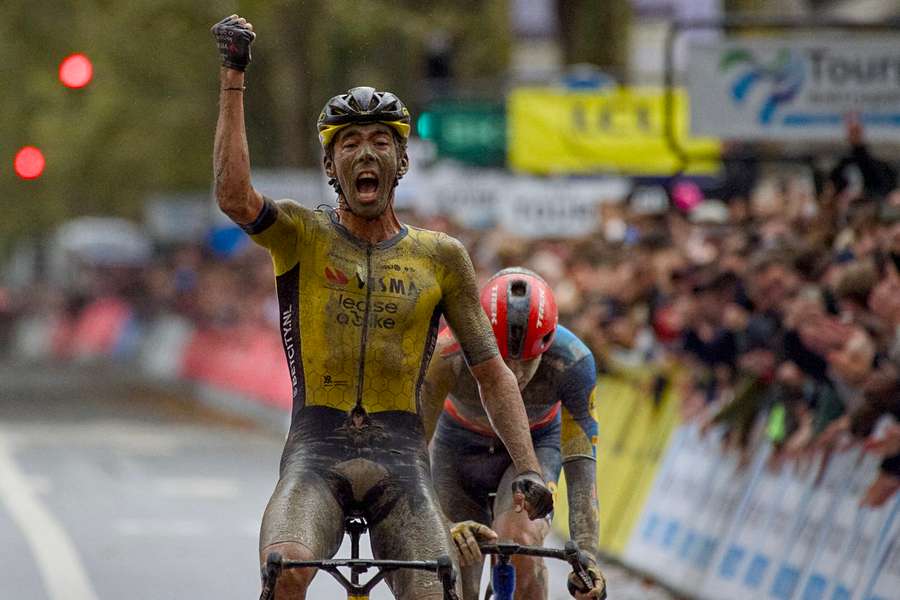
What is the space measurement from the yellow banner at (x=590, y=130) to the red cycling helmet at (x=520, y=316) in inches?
560

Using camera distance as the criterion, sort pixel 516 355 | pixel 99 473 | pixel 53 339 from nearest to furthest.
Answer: pixel 516 355
pixel 99 473
pixel 53 339

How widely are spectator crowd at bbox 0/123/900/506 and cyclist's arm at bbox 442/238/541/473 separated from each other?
9.51ft

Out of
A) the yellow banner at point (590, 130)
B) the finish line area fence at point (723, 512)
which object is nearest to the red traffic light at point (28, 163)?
the finish line area fence at point (723, 512)

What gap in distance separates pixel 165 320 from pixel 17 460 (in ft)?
80.6

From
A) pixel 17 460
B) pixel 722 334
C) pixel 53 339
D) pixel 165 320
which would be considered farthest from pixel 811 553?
pixel 53 339

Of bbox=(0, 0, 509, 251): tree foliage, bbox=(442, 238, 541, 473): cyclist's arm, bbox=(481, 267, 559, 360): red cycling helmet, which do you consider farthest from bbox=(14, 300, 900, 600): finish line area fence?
bbox=(0, 0, 509, 251): tree foliage

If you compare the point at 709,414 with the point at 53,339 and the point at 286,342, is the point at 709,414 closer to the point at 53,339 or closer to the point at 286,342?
the point at 286,342

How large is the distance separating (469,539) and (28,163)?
10.4 metres

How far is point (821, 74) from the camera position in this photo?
1523 centimetres

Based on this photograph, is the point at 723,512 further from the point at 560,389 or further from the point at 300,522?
the point at 300,522

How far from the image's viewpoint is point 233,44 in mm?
7117

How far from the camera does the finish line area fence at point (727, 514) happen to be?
10797mm

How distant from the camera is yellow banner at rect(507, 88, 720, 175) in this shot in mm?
22594

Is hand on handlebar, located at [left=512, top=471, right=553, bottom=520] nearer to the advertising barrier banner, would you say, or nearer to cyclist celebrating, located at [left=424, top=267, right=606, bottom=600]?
cyclist celebrating, located at [left=424, top=267, right=606, bottom=600]
